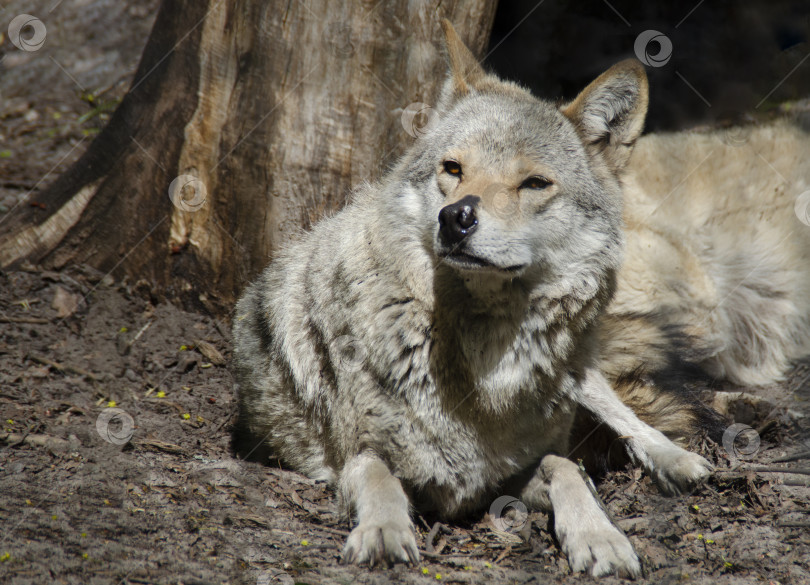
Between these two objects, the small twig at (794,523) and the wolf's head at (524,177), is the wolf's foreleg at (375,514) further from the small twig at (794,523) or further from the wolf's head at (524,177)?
the small twig at (794,523)

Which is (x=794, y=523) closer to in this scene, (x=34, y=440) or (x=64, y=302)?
(x=34, y=440)

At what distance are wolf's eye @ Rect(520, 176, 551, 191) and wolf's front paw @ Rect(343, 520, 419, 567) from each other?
182cm

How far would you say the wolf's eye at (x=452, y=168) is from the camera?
3682mm

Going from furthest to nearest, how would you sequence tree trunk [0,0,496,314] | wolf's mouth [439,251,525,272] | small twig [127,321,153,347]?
1. small twig [127,321,153,347]
2. tree trunk [0,0,496,314]
3. wolf's mouth [439,251,525,272]

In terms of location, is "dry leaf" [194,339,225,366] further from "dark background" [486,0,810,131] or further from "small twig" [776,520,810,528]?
"dark background" [486,0,810,131]

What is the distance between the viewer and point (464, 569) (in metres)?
3.21

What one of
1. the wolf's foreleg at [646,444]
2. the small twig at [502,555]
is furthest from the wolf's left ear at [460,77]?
the small twig at [502,555]

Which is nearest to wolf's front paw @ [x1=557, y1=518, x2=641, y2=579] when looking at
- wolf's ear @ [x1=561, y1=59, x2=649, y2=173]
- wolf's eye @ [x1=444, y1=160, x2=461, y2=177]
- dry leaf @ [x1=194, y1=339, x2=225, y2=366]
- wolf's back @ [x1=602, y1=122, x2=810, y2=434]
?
wolf's eye @ [x1=444, y1=160, x2=461, y2=177]

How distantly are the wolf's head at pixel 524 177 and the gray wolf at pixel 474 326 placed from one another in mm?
10

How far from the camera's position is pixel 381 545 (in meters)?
3.15

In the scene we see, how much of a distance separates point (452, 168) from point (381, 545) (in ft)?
6.35

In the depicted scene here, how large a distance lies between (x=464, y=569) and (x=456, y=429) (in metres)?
0.73

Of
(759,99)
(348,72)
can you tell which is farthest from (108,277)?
(759,99)

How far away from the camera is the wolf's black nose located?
3.21 metres
